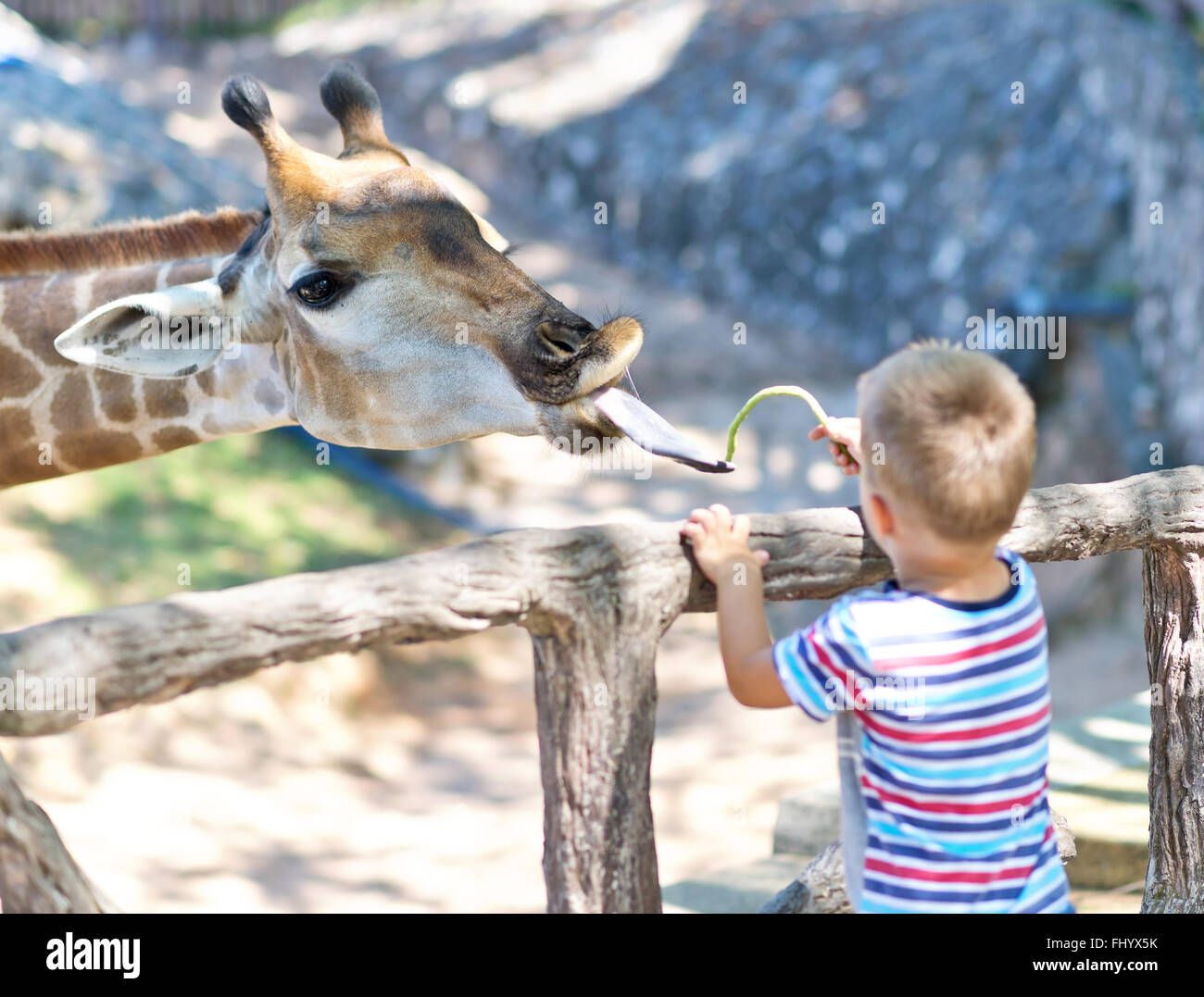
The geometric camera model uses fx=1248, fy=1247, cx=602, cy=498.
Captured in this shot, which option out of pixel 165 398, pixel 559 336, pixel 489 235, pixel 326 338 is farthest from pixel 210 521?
pixel 559 336

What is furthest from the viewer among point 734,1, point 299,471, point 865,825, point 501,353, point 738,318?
point 734,1

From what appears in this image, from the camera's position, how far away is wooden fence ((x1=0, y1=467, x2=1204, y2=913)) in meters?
1.69

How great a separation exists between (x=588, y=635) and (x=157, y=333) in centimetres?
149

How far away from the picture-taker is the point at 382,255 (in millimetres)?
3010

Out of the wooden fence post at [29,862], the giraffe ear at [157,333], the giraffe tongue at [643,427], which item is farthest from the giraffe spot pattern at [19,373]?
the wooden fence post at [29,862]

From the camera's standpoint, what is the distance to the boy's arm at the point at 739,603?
1990mm

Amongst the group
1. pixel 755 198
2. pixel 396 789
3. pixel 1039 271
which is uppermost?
pixel 755 198

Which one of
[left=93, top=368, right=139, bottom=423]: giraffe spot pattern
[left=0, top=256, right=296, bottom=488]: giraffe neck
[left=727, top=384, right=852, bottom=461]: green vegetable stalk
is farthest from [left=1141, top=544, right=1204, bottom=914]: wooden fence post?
[left=93, top=368, right=139, bottom=423]: giraffe spot pattern

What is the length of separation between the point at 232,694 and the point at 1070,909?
5313 mm

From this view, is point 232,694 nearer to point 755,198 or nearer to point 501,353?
point 501,353

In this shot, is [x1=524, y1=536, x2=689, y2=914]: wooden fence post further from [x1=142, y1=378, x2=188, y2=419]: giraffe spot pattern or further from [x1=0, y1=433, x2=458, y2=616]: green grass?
[x1=0, y1=433, x2=458, y2=616]: green grass

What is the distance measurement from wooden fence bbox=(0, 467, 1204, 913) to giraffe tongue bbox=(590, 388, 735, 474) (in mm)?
263

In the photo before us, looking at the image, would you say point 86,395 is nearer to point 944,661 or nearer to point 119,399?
point 119,399
